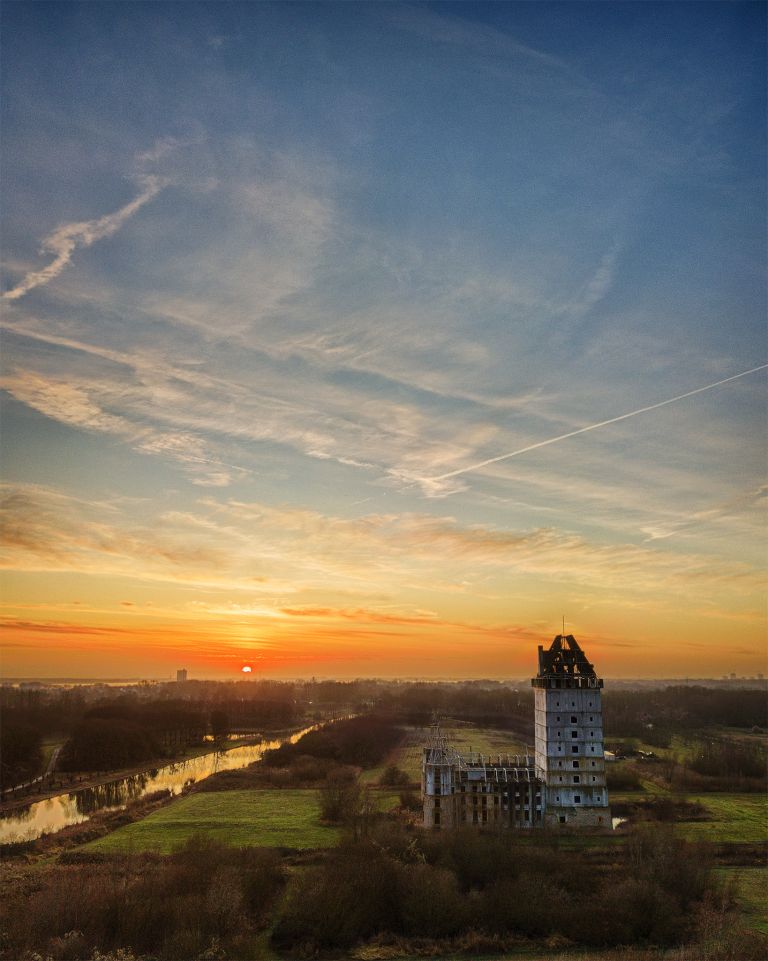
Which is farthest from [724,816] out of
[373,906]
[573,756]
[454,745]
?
[454,745]

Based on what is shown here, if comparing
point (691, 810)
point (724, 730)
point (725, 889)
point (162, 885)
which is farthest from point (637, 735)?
point (162, 885)

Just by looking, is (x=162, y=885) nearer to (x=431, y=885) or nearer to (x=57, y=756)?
(x=431, y=885)

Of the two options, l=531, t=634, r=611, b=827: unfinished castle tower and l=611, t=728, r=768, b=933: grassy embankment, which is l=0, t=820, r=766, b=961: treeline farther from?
l=531, t=634, r=611, b=827: unfinished castle tower

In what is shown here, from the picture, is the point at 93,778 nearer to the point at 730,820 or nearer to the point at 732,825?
the point at 730,820

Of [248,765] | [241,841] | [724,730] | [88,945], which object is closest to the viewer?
[88,945]

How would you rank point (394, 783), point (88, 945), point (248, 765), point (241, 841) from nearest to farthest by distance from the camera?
point (88, 945) → point (241, 841) → point (394, 783) → point (248, 765)

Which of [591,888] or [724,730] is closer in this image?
[591,888]
